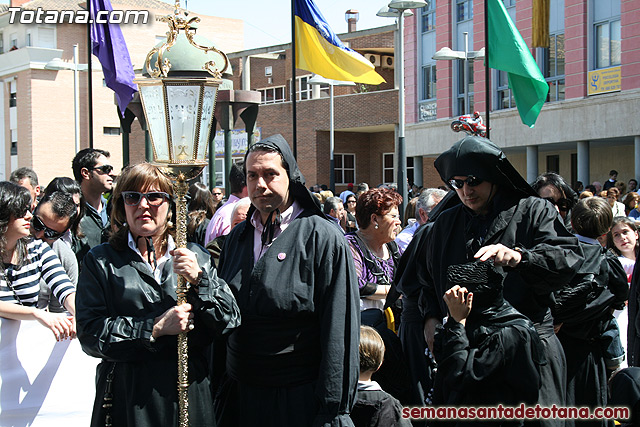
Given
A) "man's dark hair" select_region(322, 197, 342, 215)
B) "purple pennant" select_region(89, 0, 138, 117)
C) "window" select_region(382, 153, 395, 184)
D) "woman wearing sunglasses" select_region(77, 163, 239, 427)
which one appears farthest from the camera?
"window" select_region(382, 153, 395, 184)

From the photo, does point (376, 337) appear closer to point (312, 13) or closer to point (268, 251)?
point (268, 251)

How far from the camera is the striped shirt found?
4.70 meters

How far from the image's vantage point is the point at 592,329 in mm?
5191

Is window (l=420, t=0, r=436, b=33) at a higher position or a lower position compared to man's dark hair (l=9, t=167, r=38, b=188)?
higher

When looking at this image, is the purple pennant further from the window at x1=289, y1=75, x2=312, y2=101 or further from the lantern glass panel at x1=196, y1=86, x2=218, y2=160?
the window at x1=289, y1=75, x2=312, y2=101

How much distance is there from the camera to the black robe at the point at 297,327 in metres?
3.56

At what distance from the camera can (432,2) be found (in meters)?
32.0

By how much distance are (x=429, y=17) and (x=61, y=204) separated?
28.5m

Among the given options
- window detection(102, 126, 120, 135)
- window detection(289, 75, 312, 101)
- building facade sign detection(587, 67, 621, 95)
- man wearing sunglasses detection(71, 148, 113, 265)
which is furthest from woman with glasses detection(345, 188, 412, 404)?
window detection(102, 126, 120, 135)

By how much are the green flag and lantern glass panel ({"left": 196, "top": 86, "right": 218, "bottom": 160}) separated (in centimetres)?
876

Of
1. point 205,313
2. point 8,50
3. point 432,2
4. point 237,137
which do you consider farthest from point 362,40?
point 205,313

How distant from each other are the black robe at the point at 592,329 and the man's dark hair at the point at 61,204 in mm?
3846

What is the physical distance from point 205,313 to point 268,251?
0.46 metres

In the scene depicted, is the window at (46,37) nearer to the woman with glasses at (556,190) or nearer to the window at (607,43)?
the window at (607,43)
